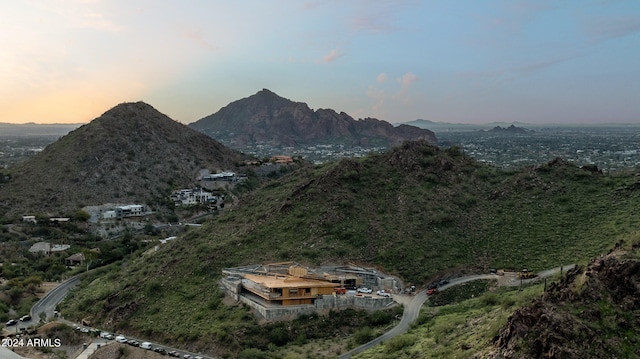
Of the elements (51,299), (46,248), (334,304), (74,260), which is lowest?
(51,299)

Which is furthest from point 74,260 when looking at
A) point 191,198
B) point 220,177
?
point 220,177

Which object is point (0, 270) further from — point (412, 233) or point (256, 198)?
point (412, 233)

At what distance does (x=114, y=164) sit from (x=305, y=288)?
6754cm

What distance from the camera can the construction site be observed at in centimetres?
3303

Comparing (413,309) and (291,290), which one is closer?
(291,290)

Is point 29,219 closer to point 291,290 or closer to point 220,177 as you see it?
point 220,177

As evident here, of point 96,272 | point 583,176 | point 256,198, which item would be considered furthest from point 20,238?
point 583,176

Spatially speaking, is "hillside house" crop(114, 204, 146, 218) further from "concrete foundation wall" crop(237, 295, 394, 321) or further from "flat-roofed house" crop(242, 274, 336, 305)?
"concrete foundation wall" crop(237, 295, 394, 321)

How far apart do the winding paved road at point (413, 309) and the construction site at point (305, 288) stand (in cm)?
155

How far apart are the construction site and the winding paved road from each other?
1.55 metres

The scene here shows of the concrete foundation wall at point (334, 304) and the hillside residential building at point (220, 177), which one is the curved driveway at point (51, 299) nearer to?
the concrete foundation wall at point (334, 304)

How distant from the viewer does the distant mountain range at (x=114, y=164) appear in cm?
8138

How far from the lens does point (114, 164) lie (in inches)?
3578

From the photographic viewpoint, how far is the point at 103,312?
130 feet
